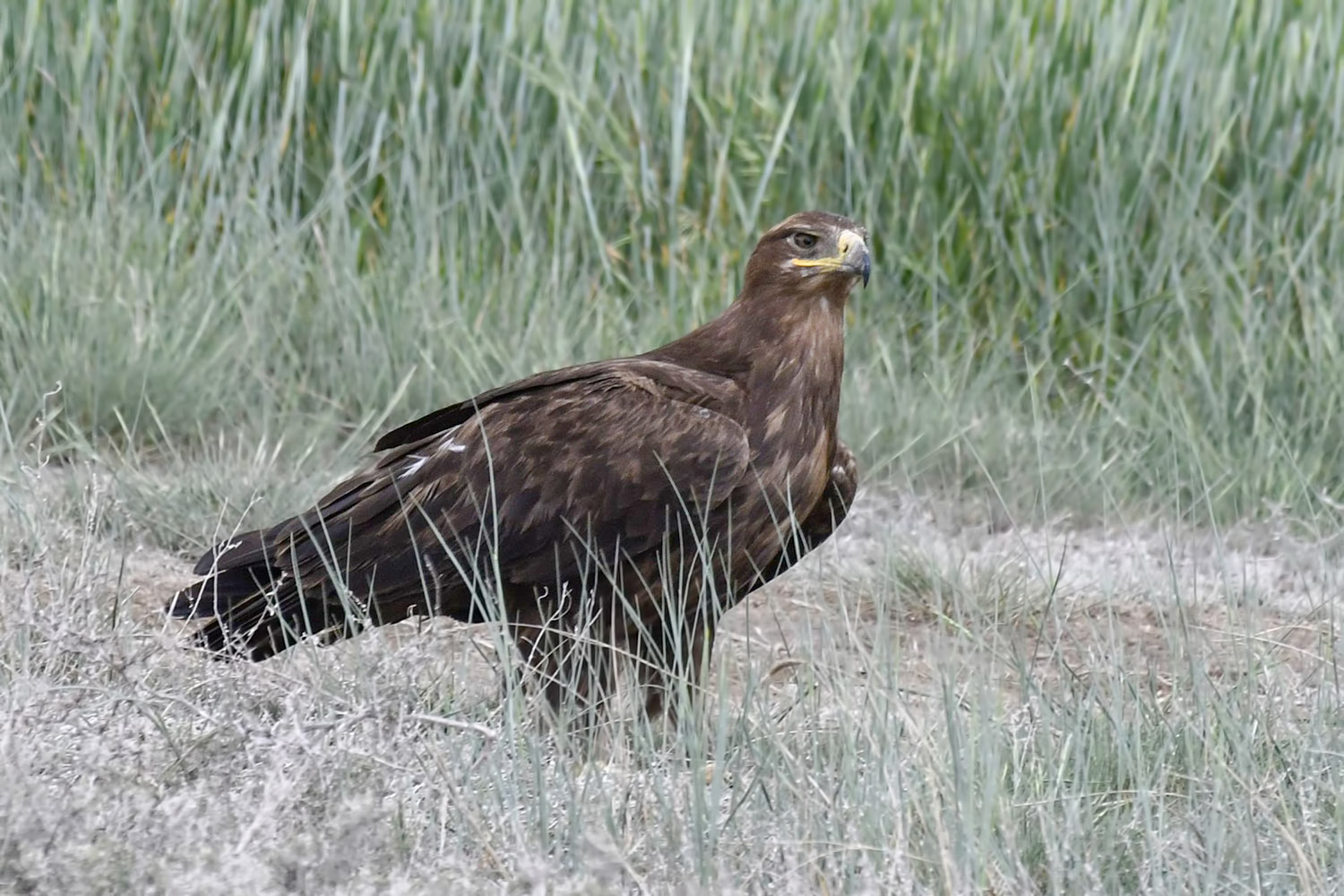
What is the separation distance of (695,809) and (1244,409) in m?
3.84

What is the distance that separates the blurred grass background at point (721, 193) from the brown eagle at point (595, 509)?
1846 mm

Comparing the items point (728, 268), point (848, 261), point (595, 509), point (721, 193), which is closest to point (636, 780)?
point (595, 509)

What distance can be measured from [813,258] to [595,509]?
703 mm

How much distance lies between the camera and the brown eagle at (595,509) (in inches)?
138

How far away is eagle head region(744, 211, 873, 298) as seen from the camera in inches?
150

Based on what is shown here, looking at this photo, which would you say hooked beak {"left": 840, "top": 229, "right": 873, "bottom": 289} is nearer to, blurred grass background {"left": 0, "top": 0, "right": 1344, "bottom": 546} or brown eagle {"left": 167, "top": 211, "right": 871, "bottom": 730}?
brown eagle {"left": 167, "top": 211, "right": 871, "bottom": 730}

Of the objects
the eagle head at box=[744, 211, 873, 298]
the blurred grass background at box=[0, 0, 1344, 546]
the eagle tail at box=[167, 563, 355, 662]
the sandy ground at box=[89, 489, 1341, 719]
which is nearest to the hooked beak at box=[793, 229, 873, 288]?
the eagle head at box=[744, 211, 873, 298]

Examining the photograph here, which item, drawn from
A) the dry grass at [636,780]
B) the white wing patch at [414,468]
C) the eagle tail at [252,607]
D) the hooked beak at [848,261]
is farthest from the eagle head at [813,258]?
the eagle tail at [252,607]

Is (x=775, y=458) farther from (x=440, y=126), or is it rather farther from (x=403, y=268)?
(x=440, y=126)

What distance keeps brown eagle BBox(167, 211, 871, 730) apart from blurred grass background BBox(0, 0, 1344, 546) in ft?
6.06

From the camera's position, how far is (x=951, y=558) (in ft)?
14.2

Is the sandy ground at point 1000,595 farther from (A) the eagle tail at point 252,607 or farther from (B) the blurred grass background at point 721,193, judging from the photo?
(B) the blurred grass background at point 721,193

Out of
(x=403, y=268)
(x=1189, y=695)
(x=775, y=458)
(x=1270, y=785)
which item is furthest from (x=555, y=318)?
(x=1270, y=785)

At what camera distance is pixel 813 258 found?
3828 millimetres
